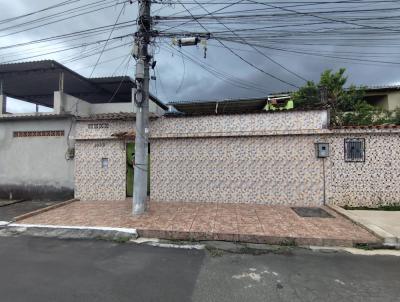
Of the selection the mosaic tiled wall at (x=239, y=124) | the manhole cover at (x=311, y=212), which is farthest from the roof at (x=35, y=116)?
the manhole cover at (x=311, y=212)

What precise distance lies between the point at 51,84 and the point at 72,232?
992 centimetres

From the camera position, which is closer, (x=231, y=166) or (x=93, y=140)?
(x=231, y=166)

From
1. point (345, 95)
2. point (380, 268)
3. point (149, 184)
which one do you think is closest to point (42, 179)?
point (149, 184)

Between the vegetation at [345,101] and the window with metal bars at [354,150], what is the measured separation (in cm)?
350

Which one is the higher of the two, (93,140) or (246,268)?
(93,140)

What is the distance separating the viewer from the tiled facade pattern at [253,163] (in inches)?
364

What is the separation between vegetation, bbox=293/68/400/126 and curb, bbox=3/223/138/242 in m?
10.1

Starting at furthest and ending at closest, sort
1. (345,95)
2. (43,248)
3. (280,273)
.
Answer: (345,95)
(43,248)
(280,273)

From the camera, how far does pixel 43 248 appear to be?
5945 millimetres

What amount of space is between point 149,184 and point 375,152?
7.61 m

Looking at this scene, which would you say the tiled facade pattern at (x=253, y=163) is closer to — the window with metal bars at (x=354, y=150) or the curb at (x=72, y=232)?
the window with metal bars at (x=354, y=150)

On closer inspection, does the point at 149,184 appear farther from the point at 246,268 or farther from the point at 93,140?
the point at 246,268

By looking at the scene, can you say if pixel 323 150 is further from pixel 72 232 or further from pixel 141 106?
pixel 72 232

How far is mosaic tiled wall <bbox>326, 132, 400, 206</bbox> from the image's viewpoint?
9.12 meters
